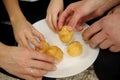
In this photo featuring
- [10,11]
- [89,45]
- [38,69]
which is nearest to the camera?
[38,69]

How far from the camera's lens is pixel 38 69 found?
3.10 ft

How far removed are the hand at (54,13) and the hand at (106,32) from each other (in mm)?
168

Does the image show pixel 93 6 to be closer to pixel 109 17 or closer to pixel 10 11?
pixel 109 17

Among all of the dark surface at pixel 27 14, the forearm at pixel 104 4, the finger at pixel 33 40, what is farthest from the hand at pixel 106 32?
the dark surface at pixel 27 14

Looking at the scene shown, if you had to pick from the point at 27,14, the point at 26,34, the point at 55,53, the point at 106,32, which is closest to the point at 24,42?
the point at 26,34

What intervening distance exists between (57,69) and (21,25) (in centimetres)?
26

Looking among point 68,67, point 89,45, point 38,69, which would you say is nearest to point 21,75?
point 38,69

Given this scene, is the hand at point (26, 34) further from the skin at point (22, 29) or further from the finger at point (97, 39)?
the finger at point (97, 39)

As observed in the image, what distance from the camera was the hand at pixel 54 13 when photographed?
110cm

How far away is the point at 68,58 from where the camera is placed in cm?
108

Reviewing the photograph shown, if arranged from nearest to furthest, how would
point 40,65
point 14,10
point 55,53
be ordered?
point 40,65
point 55,53
point 14,10

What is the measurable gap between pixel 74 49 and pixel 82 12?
16 cm

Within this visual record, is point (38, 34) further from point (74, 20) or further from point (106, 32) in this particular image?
point (106, 32)

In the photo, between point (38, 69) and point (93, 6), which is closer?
point (38, 69)
